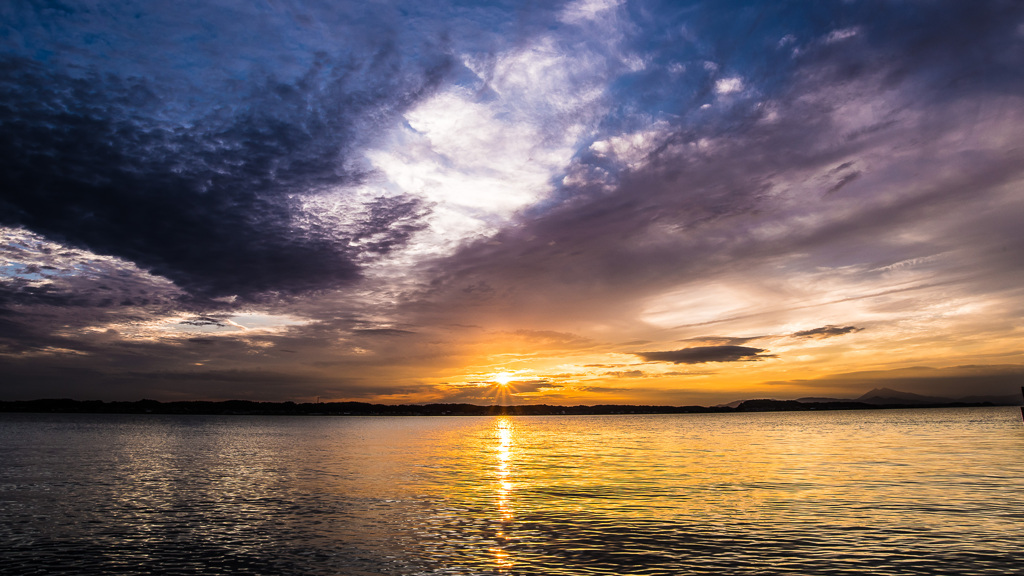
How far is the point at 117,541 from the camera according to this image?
83.6 feet

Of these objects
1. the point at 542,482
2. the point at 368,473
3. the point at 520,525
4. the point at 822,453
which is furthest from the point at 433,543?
the point at 822,453

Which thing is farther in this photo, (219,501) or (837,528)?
(219,501)

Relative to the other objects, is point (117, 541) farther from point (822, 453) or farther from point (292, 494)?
point (822, 453)

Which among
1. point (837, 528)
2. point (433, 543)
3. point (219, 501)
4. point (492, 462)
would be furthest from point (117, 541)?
point (492, 462)

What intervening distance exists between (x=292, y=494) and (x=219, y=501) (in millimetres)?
4923

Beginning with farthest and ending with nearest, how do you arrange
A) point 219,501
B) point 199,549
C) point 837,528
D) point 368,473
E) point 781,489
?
point 368,473 < point 781,489 < point 219,501 < point 837,528 < point 199,549

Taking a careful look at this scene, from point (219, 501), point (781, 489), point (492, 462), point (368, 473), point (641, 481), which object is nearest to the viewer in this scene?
point (219, 501)

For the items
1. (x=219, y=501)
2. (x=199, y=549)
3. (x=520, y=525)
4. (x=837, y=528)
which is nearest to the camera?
(x=199, y=549)

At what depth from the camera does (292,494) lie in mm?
40438

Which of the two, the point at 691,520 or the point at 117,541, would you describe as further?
the point at 691,520

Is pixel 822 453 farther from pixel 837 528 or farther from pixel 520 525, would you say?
pixel 520 525

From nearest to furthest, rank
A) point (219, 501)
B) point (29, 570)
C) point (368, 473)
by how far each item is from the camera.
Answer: point (29, 570) < point (219, 501) < point (368, 473)

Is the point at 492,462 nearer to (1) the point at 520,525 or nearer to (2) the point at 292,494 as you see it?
(2) the point at 292,494

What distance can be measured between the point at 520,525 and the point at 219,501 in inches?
846
